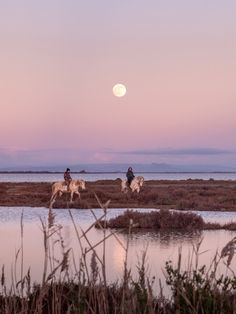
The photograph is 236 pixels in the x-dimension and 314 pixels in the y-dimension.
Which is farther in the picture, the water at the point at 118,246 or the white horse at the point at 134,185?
the white horse at the point at 134,185

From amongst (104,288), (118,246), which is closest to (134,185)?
(118,246)

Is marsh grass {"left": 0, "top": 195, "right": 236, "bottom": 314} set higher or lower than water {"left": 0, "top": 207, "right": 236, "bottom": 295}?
higher

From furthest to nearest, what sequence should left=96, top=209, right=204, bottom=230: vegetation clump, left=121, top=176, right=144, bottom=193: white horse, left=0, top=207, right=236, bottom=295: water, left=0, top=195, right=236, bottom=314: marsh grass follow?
left=121, top=176, right=144, bottom=193: white horse < left=96, top=209, right=204, bottom=230: vegetation clump < left=0, top=207, right=236, bottom=295: water < left=0, top=195, right=236, bottom=314: marsh grass

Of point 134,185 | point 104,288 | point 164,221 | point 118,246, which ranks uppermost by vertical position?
point 134,185

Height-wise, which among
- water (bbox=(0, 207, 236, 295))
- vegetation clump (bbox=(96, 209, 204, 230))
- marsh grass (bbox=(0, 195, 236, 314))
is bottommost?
water (bbox=(0, 207, 236, 295))

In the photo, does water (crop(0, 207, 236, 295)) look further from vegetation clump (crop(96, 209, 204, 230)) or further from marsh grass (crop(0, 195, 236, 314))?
marsh grass (crop(0, 195, 236, 314))

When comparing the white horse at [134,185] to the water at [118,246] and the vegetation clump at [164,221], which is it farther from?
the vegetation clump at [164,221]

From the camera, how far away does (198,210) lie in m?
34.7

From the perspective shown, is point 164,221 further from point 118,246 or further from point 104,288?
point 104,288

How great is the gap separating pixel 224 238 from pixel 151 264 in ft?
23.5

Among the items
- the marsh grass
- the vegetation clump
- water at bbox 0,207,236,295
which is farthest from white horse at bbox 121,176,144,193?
the marsh grass

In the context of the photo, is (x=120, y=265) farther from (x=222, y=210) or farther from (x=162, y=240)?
(x=222, y=210)

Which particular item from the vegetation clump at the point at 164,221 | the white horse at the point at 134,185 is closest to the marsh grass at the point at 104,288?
the vegetation clump at the point at 164,221

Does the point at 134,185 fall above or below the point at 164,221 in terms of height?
above
